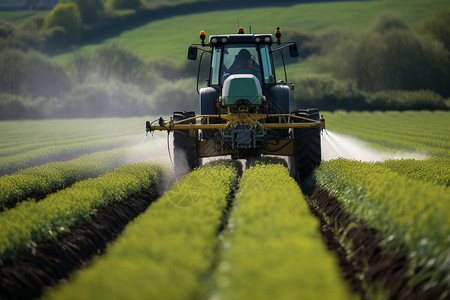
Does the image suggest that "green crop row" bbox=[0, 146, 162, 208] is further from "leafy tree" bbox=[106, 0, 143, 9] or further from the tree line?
"leafy tree" bbox=[106, 0, 143, 9]

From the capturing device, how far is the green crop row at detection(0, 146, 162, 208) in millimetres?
9750

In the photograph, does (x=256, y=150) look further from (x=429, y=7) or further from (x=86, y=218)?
(x=429, y=7)

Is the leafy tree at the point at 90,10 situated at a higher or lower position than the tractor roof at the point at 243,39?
higher

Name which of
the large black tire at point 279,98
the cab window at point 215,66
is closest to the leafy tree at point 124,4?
the cab window at point 215,66

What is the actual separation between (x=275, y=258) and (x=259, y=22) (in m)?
77.9

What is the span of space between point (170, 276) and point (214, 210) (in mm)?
2603

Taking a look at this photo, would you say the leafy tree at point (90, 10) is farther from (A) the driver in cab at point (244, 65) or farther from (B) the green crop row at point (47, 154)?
(A) the driver in cab at point (244, 65)

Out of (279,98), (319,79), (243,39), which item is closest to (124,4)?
(319,79)

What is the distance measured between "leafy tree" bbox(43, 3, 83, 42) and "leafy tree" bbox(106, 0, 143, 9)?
26.0 feet

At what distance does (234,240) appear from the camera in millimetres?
5398

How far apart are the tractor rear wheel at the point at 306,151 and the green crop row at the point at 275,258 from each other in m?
4.71

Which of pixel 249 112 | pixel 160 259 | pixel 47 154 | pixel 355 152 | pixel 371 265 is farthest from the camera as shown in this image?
pixel 47 154

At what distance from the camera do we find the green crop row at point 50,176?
384 inches

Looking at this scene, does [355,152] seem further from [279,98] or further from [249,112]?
[249,112]
